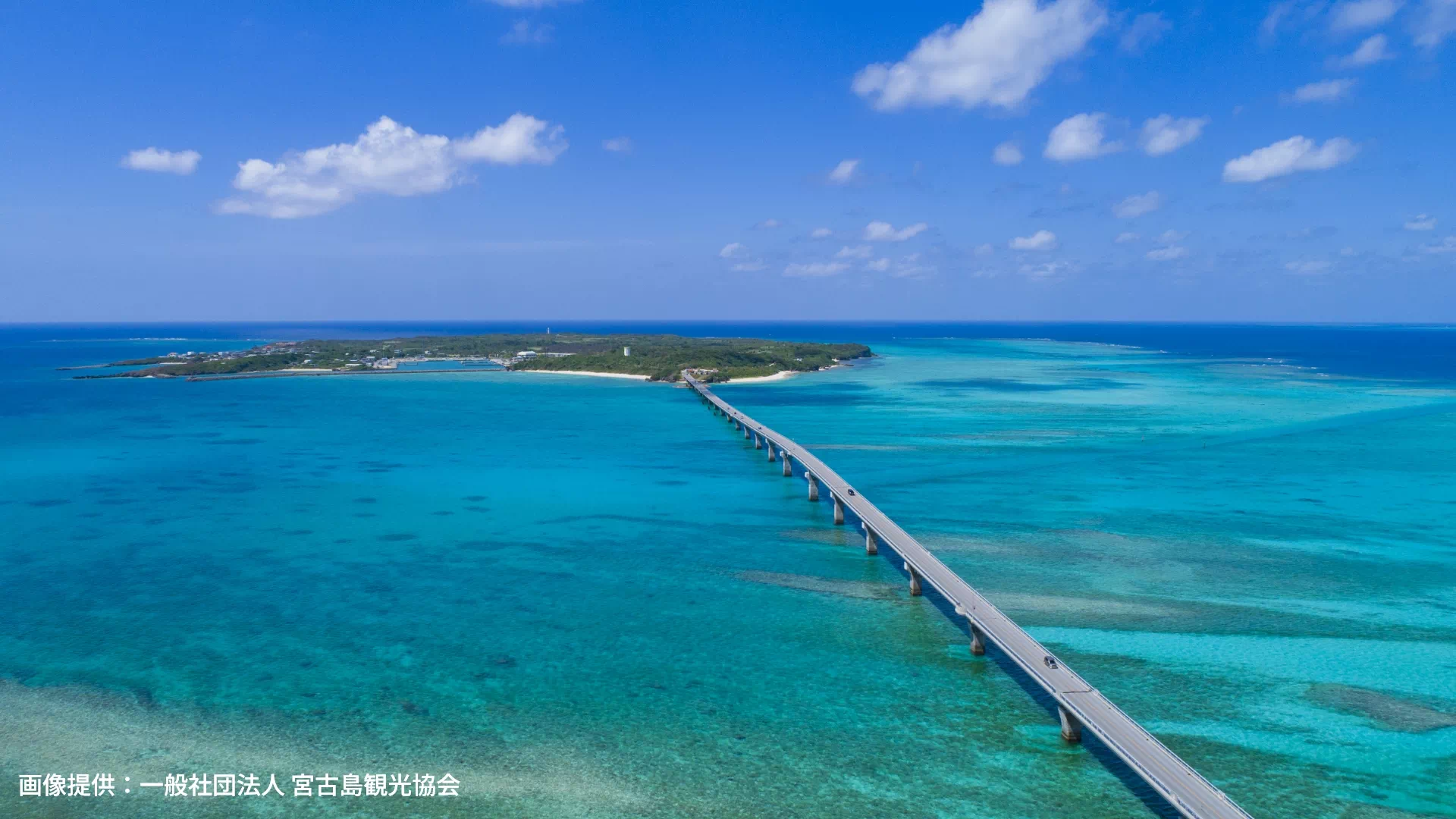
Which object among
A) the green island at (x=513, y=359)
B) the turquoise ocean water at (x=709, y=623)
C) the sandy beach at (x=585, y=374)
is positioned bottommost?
the turquoise ocean water at (x=709, y=623)

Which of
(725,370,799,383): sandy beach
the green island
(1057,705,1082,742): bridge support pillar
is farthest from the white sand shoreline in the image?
(1057,705,1082,742): bridge support pillar

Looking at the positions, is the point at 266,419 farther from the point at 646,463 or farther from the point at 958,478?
the point at 958,478

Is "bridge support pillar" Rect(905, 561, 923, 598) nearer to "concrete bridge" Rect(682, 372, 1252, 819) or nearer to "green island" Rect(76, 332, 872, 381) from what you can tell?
"concrete bridge" Rect(682, 372, 1252, 819)

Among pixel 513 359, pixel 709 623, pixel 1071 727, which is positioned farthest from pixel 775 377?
pixel 1071 727

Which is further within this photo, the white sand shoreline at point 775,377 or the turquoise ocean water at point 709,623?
the white sand shoreline at point 775,377

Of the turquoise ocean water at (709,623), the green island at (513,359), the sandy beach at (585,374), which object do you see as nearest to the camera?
the turquoise ocean water at (709,623)

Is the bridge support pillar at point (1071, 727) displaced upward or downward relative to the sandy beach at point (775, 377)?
downward

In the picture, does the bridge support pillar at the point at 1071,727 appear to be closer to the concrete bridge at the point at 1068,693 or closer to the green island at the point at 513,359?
the concrete bridge at the point at 1068,693

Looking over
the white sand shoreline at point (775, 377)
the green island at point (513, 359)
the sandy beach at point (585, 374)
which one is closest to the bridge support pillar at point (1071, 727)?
the green island at point (513, 359)
